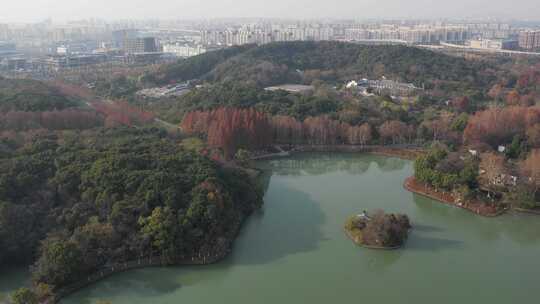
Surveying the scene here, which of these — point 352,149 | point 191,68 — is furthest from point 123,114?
point 191,68

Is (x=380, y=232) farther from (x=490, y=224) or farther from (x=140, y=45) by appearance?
(x=140, y=45)

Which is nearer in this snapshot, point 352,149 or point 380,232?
point 380,232

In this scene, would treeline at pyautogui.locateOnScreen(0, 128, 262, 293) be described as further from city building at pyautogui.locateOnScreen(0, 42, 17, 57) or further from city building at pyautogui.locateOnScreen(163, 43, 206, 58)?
city building at pyautogui.locateOnScreen(0, 42, 17, 57)

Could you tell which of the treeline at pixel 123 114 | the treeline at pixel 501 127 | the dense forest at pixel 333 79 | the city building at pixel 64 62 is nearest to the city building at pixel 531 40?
the dense forest at pixel 333 79

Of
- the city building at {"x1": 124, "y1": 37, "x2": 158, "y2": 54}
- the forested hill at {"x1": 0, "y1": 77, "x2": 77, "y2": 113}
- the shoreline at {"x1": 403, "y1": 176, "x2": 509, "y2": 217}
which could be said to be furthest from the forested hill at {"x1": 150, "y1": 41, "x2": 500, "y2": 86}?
the city building at {"x1": 124, "y1": 37, "x2": 158, "y2": 54}

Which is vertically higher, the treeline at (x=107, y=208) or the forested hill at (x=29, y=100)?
the forested hill at (x=29, y=100)

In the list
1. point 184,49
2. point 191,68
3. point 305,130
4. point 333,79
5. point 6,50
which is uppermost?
point 184,49

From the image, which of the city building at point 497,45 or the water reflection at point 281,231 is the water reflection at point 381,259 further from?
the city building at point 497,45
